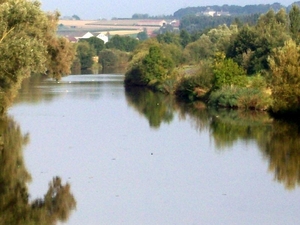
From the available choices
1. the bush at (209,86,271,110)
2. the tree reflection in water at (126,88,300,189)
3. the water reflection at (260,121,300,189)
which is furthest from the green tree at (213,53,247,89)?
the water reflection at (260,121,300,189)

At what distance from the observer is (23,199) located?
664 inches

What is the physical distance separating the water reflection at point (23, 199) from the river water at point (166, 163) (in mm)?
267

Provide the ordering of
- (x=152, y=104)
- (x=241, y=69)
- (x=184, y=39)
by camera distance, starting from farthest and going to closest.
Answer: (x=184, y=39) → (x=152, y=104) → (x=241, y=69)

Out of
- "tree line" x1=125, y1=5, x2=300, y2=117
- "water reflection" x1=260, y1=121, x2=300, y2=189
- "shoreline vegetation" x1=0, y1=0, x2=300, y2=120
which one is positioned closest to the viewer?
"water reflection" x1=260, y1=121, x2=300, y2=189

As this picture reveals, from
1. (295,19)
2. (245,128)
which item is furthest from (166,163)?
(295,19)

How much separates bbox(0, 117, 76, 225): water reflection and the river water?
267 mm

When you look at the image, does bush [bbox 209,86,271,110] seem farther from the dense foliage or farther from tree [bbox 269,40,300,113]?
the dense foliage

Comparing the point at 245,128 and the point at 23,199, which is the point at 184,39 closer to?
the point at 245,128

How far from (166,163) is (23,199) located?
6.43 m

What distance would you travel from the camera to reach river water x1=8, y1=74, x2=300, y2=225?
1590cm

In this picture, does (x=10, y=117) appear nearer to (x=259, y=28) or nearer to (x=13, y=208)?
(x=13, y=208)

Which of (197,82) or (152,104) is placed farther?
(197,82)

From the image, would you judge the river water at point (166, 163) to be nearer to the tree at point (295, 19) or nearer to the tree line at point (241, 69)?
the tree line at point (241, 69)

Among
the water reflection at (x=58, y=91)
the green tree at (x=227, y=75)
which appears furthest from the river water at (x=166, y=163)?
the water reflection at (x=58, y=91)
